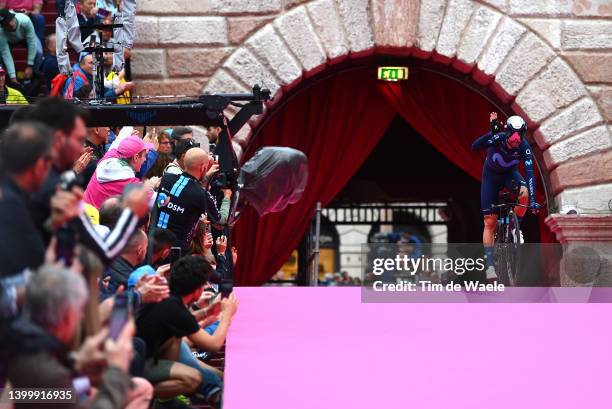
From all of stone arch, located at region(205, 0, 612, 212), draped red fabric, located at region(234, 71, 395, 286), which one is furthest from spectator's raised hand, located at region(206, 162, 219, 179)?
draped red fabric, located at region(234, 71, 395, 286)

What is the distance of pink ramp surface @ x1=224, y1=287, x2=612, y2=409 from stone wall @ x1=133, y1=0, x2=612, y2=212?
12.7ft

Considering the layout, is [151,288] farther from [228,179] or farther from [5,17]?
[5,17]

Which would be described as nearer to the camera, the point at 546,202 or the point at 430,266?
the point at 430,266

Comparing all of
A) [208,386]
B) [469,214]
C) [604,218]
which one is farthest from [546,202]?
[208,386]

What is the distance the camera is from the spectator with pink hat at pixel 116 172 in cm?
828

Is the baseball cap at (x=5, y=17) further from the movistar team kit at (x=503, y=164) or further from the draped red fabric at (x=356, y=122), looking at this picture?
the movistar team kit at (x=503, y=164)

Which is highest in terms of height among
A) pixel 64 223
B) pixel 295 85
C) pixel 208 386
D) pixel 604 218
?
pixel 295 85

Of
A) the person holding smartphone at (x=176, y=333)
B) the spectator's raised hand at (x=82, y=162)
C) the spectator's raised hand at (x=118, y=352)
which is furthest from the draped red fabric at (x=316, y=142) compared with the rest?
the spectator's raised hand at (x=118, y=352)

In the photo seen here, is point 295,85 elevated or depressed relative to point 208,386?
elevated

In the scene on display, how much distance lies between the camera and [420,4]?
14.1 metres

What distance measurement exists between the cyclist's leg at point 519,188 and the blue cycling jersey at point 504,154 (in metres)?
0.08

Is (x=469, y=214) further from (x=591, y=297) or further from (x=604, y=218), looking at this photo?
(x=591, y=297)

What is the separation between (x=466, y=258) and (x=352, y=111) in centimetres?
511

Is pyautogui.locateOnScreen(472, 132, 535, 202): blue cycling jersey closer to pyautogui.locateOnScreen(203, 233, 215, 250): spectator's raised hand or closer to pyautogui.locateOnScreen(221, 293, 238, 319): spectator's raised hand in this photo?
pyautogui.locateOnScreen(203, 233, 215, 250): spectator's raised hand
